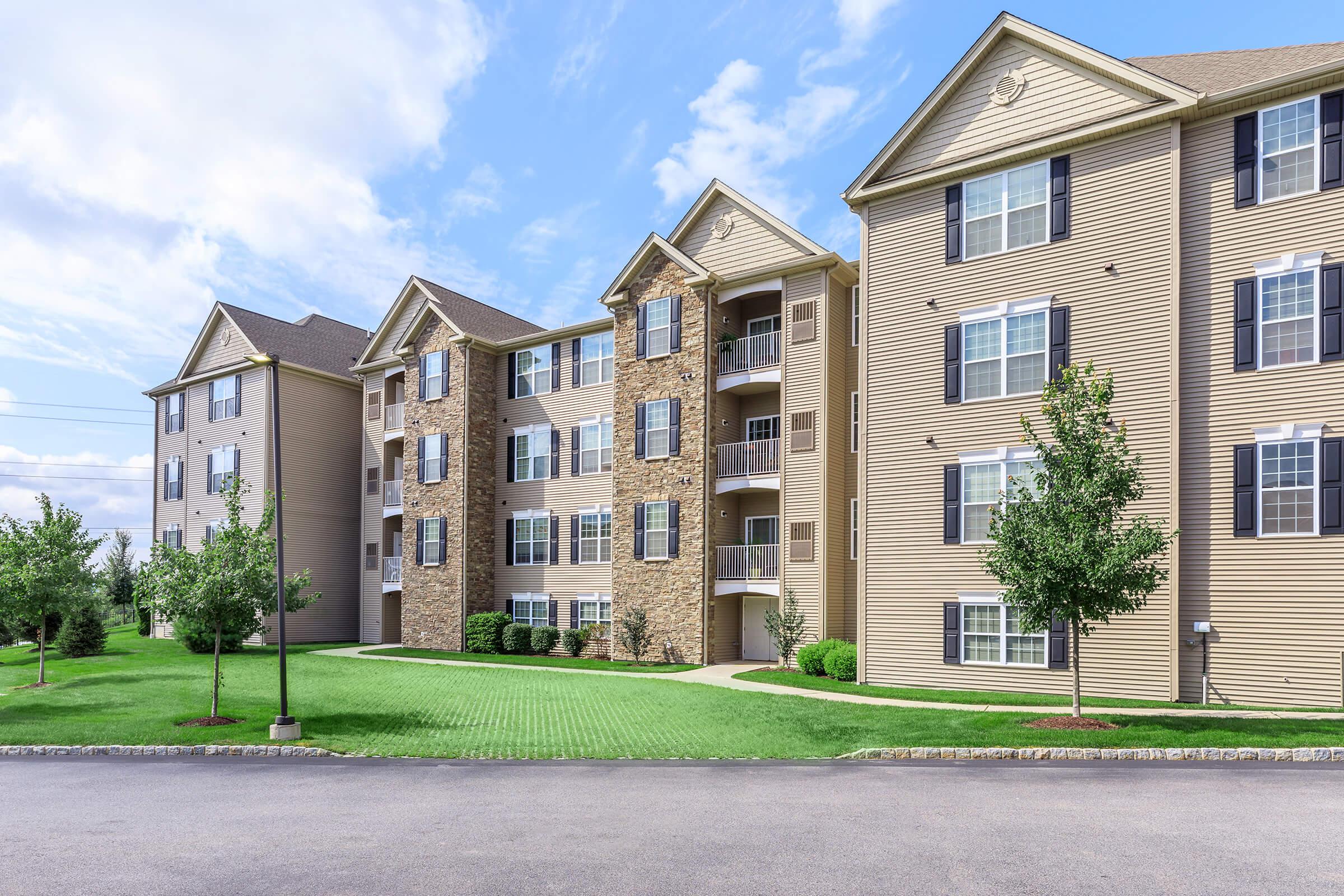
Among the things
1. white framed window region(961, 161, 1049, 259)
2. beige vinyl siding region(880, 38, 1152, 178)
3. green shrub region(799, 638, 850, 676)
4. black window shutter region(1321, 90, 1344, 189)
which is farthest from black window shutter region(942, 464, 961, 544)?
black window shutter region(1321, 90, 1344, 189)

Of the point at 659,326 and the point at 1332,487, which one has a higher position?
the point at 659,326

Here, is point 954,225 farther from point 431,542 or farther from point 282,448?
point 282,448

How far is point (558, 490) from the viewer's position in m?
33.2

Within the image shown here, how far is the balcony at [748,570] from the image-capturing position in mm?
26594

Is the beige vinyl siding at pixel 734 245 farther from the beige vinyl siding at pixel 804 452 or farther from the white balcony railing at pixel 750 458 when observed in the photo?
the white balcony railing at pixel 750 458

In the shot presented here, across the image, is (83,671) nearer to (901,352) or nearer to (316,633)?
(316,633)

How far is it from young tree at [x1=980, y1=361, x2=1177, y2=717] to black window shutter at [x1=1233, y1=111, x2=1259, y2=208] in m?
5.71

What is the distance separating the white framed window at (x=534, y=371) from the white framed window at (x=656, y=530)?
25.4 ft

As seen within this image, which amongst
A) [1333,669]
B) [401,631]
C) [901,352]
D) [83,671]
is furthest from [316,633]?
[1333,669]

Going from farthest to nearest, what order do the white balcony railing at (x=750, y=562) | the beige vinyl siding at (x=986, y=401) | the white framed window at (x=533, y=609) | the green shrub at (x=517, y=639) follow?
the white framed window at (x=533, y=609) → the green shrub at (x=517, y=639) → the white balcony railing at (x=750, y=562) → the beige vinyl siding at (x=986, y=401)

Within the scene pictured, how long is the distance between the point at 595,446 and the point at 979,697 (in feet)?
56.2

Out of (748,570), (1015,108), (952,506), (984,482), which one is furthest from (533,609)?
(1015,108)

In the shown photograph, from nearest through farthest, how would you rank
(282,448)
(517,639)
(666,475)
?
1. (666,475)
2. (517,639)
3. (282,448)

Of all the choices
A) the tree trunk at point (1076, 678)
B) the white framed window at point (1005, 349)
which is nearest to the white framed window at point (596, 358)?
the white framed window at point (1005, 349)
